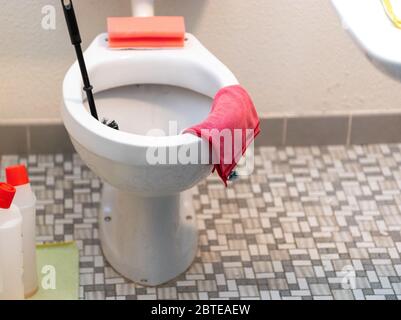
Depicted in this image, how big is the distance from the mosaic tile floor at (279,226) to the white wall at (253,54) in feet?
0.47

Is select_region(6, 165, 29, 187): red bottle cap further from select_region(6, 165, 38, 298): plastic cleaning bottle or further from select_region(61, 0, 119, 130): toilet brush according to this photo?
select_region(61, 0, 119, 130): toilet brush

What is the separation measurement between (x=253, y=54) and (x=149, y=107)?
0.40 m

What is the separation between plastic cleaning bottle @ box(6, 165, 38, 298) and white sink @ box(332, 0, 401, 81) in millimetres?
685

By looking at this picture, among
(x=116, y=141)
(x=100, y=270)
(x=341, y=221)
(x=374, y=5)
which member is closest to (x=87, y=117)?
(x=116, y=141)

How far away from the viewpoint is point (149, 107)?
174 cm

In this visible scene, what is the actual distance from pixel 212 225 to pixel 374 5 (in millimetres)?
704

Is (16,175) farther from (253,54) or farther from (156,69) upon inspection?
(253,54)

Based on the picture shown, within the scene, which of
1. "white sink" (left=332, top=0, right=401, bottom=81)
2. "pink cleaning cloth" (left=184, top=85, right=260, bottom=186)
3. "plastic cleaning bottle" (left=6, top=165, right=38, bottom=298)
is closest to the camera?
"white sink" (left=332, top=0, right=401, bottom=81)

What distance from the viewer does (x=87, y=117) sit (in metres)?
1.52

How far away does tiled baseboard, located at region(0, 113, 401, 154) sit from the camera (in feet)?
6.84

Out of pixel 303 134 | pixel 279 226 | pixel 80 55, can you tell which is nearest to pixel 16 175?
pixel 80 55

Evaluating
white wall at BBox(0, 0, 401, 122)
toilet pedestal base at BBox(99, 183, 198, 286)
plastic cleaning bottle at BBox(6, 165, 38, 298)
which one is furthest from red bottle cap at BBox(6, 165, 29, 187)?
white wall at BBox(0, 0, 401, 122)

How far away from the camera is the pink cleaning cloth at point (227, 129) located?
1472 mm
